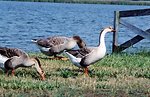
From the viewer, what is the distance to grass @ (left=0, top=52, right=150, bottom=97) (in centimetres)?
970

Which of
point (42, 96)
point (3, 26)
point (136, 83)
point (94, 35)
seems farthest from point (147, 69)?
point (3, 26)

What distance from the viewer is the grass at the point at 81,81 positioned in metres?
9.70

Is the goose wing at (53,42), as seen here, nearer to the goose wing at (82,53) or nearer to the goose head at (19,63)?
the goose wing at (82,53)

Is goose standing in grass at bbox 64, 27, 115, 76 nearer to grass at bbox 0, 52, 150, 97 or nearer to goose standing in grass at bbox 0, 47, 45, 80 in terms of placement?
grass at bbox 0, 52, 150, 97

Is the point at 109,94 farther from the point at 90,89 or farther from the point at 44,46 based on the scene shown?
the point at 44,46

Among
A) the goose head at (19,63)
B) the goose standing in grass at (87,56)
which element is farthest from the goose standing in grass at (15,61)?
the goose standing in grass at (87,56)

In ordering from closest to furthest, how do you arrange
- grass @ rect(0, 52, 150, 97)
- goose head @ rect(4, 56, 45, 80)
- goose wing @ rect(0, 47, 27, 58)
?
grass @ rect(0, 52, 150, 97) < goose head @ rect(4, 56, 45, 80) < goose wing @ rect(0, 47, 27, 58)

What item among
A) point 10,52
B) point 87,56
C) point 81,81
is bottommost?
point 81,81

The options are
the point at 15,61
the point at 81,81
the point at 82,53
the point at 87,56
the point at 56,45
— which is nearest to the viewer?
the point at 81,81

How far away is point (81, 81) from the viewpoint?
10969 mm

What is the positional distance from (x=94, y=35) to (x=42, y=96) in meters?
20.4

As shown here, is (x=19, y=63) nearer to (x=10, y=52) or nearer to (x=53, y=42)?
(x=10, y=52)

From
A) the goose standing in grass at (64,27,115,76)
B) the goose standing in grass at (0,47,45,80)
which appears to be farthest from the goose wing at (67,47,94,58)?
the goose standing in grass at (0,47,45,80)

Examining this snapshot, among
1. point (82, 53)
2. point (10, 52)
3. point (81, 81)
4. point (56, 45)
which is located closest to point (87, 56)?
point (82, 53)
